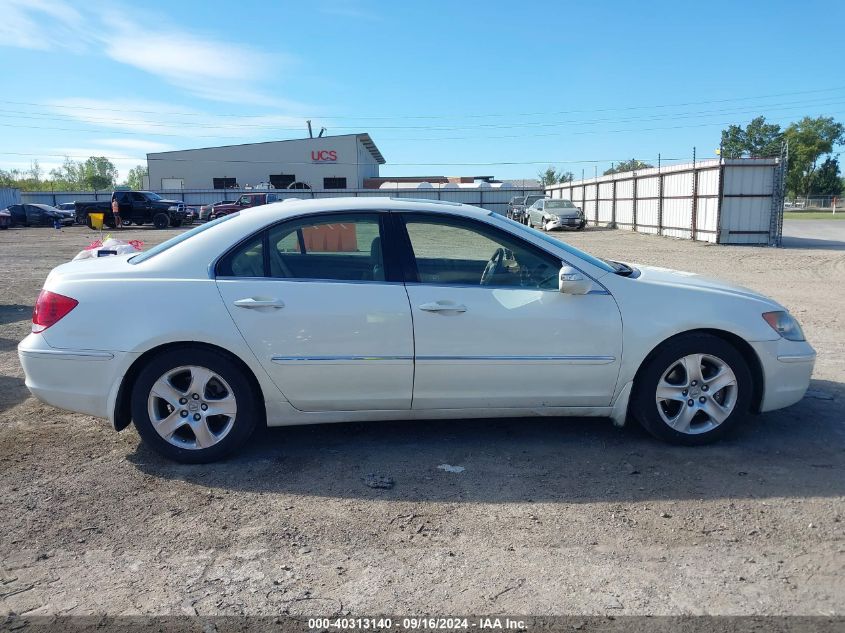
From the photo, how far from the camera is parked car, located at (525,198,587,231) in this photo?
3200cm

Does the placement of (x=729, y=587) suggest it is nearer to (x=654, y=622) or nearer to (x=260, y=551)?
(x=654, y=622)

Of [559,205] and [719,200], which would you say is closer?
[719,200]

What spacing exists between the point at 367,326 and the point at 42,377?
197 centimetres

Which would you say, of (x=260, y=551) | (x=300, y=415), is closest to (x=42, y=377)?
(x=300, y=415)

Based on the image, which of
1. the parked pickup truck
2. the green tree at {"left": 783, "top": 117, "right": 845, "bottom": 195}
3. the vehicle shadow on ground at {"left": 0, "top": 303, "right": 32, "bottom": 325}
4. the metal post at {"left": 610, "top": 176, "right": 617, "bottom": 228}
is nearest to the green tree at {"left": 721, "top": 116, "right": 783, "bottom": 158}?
the green tree at {"left": 783, "top": 117, "right": 845, "bottom": 195}

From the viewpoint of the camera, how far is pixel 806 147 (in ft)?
264

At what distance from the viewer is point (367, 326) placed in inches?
154

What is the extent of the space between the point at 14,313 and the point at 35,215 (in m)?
38.1

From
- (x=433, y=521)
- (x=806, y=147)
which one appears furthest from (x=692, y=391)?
(x=806, y=147)

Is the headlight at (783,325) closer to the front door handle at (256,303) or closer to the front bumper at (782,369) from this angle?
the front bumper at (782,369)

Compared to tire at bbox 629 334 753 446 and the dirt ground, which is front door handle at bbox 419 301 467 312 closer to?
the dirt ground

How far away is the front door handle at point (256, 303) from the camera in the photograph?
3.90 meters

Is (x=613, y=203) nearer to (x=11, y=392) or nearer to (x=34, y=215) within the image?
(x=11, y=392)

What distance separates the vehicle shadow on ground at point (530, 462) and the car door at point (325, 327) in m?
0.40
